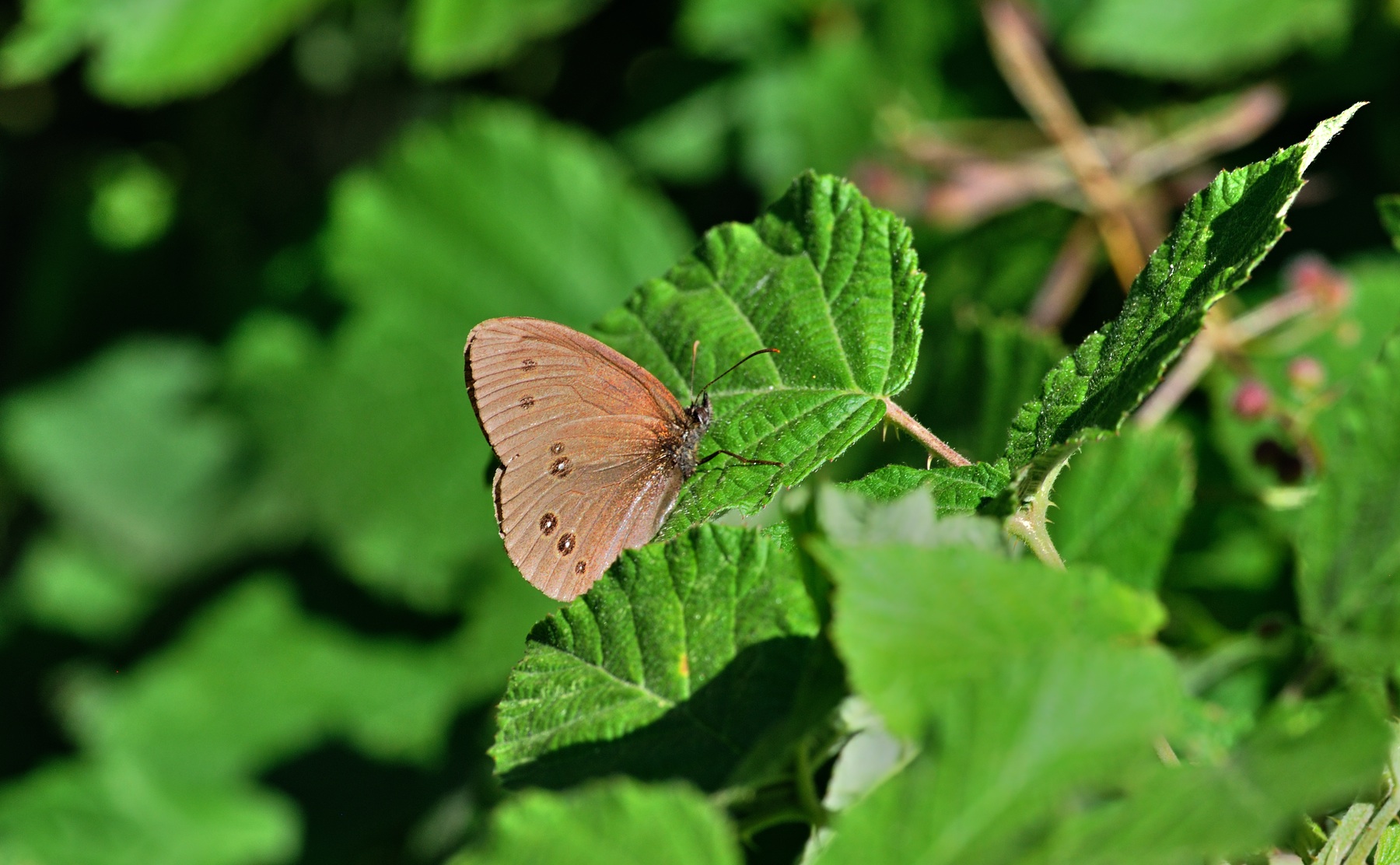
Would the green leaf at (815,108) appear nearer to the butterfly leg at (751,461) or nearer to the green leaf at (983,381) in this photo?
the green leaf at (983,381)

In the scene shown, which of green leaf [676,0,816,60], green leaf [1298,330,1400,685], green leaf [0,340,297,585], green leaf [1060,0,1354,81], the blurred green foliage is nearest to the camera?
the blurred green foliage

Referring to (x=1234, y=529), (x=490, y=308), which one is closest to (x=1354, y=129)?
(x=1234, y=529)

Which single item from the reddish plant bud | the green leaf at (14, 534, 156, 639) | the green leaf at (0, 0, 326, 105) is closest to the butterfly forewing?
the reddish plant bud

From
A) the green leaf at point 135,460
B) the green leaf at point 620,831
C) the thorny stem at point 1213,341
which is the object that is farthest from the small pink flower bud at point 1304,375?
the green leaf at point 135,460

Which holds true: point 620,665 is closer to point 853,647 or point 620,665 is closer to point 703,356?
point 853,647

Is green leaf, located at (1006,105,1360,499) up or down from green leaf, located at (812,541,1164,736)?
up

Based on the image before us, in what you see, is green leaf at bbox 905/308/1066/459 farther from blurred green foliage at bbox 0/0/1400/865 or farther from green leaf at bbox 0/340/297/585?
green leaf at bbox 0/340/297/585

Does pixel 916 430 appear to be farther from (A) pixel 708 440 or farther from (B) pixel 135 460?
(B) pixel 135 460

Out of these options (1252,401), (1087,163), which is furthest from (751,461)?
(1087,163)
